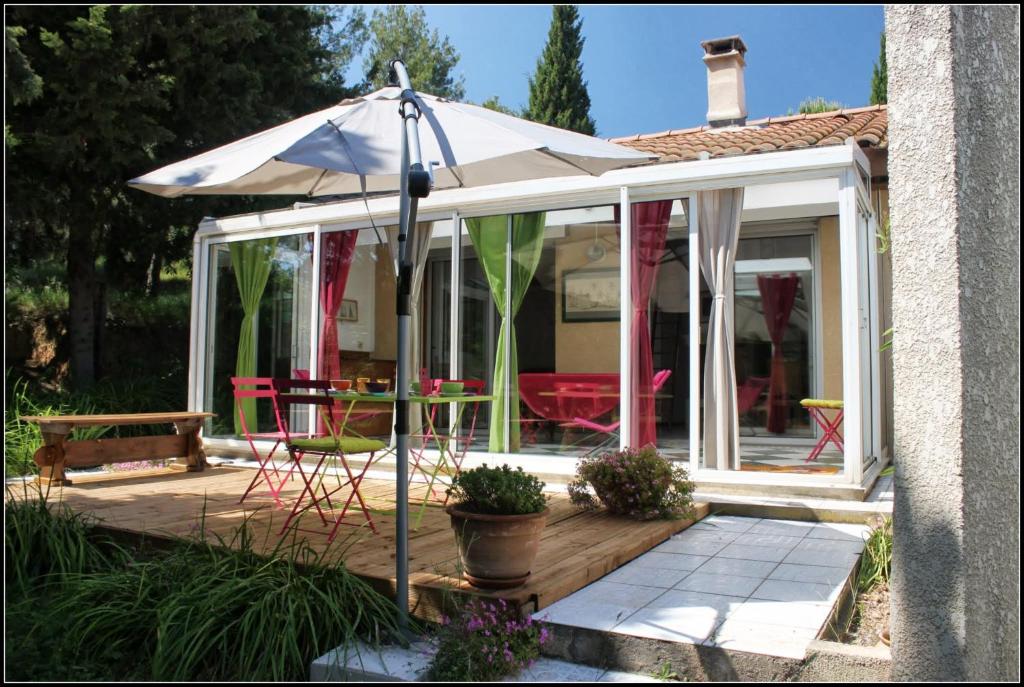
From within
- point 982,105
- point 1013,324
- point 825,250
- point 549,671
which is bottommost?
point 549,671

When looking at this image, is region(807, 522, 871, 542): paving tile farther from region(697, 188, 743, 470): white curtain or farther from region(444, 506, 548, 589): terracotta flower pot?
region(444, 506, 548, 589): terracotta flower pot

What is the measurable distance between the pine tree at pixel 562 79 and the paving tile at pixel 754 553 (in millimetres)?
19779

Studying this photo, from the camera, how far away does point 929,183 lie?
7.26 feet

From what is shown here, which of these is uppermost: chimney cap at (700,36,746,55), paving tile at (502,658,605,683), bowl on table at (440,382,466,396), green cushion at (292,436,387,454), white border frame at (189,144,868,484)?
chimney cap at (700,36,746,55)

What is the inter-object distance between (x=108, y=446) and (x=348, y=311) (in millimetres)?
2631

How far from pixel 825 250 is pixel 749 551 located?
5.63 m

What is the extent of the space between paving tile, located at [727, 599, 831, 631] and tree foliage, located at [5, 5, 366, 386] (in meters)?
7.66

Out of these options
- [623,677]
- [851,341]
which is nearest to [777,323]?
[851,341]

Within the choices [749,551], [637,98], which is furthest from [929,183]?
[637,98]

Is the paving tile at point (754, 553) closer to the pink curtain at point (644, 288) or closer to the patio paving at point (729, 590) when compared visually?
the patio paving at point (729, 590)

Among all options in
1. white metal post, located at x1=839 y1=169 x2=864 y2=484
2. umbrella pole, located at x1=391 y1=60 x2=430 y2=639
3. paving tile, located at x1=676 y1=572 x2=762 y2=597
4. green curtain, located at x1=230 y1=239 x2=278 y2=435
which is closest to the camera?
umbrella pole, located at x1=391 y1=60 x2=430 y2=639

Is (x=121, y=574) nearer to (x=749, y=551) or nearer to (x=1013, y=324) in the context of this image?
(x=749, y=551)

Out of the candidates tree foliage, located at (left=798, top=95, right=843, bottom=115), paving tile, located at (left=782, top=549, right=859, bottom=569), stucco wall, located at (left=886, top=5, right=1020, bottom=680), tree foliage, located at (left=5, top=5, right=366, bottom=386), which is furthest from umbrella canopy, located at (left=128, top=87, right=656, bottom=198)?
tree foliage, located at (left=798, top=95, right=843, bottom=115)

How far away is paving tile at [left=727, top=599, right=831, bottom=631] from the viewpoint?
3014mm
